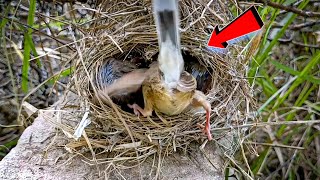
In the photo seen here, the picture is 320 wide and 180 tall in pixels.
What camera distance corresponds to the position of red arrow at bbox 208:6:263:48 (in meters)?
1.48

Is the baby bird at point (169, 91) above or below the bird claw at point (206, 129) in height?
above

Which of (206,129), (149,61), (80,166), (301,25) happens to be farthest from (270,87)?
(80,166)

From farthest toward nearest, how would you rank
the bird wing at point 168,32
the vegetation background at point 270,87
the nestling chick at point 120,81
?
the vegetation background at point 270,87 < the nestling chick at point 120,81 < the bird wing at point 168,32

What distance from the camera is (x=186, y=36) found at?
5.23 feet

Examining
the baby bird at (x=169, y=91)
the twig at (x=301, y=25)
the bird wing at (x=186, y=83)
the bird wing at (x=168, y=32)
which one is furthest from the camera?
the twig at (x=301, y=25)

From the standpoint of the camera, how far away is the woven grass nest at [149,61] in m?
1.45

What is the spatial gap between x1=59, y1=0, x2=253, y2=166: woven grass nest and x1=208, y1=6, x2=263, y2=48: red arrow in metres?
0.03

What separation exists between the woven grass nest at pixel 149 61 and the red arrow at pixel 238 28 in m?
0.03

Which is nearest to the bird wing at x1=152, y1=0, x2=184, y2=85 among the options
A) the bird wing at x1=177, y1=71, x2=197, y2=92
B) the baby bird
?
the baby bird

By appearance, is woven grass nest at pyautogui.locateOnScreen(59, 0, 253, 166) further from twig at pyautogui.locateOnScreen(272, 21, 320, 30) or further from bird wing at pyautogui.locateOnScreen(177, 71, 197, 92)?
twig at pyautogui.locateOnScreen(272, 21, 320, 30)

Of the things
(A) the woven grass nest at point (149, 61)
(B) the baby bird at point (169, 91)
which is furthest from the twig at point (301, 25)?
(B) the baby bird at point (169, 91)

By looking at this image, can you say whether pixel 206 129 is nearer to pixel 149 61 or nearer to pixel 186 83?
pixel 186 83

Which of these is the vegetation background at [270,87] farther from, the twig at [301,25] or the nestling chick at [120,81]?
the nestling chick at [120,81]

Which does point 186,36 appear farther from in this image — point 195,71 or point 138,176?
point 138,176
